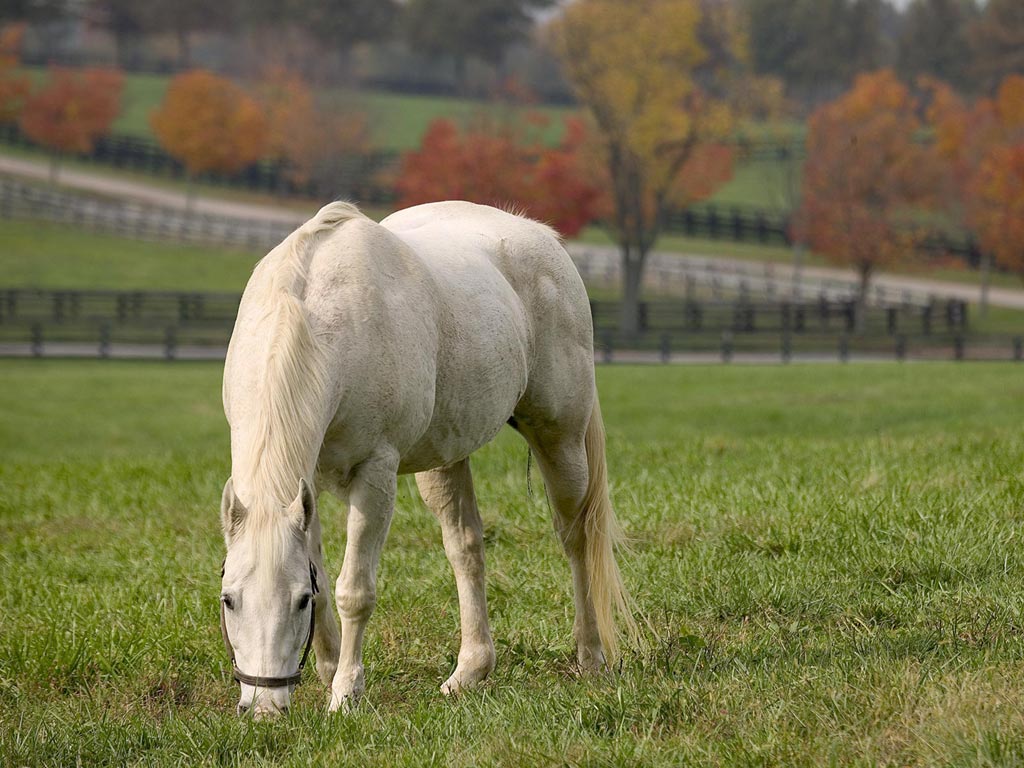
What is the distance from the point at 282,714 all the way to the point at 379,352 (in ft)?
4.04

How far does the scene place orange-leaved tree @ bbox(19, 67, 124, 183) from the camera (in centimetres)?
5681

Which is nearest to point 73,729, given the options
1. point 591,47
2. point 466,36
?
point 591,47

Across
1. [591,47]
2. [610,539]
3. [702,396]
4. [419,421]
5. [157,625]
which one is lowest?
[702,396]

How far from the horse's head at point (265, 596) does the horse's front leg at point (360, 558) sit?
0.56m

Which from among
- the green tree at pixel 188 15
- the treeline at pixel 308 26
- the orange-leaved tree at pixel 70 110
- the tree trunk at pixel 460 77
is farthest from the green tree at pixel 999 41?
the green tree at pixel 188 15

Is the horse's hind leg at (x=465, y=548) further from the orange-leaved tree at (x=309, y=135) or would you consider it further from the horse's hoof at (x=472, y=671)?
the orange-leaved tree at (x=309, y=135)

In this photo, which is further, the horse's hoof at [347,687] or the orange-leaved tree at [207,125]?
the orange-leaved tree at [207,125]

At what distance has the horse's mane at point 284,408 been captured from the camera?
3.72 meters

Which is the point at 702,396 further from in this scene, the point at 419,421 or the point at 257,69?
the point at 257,69

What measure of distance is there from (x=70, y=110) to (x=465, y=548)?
56534 mm

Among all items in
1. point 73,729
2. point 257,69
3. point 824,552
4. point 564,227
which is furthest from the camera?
point 257,69

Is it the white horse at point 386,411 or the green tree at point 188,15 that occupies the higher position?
the green tree at point 188,15

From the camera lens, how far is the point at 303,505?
3.66 meters

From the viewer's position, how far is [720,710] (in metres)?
3.78
